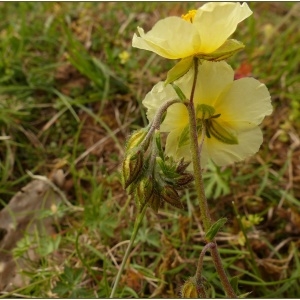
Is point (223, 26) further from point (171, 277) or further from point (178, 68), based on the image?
point (171, 277)

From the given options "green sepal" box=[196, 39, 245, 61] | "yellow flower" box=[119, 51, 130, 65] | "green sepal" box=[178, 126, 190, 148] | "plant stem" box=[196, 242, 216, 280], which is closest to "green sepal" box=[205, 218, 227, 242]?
"plant stem" box=[196, 242, 216, 280]

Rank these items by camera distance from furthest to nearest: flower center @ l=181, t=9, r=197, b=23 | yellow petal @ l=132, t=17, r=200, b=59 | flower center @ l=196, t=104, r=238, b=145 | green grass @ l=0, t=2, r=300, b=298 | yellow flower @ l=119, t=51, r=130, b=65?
1. yellow flower @ l=119, t=51, r=130, b=65
2. green grass @ l=0, t=2, r=300, b=298
3. flower center @ l=196, t=104, r=238, b=145
4. flower center @ l=181, t=9, r=197, b=23
5. yellow petal @ l=132, t=17, r=200, b=59

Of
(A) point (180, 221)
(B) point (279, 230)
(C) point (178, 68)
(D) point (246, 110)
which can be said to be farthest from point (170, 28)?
(B) point (279, 230)

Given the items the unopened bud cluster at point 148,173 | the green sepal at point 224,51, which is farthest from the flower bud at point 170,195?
the green sepal at point 224,51

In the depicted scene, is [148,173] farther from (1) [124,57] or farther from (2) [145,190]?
(1) [124,57]

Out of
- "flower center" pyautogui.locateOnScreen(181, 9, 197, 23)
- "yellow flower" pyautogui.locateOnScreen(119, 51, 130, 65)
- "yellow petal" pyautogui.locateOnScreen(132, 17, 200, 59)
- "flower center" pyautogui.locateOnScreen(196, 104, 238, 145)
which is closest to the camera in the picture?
"yellow petal" pyautogui.locateOnScreen(132, 17, 200, 59)

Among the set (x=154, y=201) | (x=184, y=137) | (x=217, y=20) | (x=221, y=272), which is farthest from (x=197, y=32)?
(x=221, y=272)

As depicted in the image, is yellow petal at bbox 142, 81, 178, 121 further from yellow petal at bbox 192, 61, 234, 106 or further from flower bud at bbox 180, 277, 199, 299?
flower bud at bbox 180, 277, 199, 299

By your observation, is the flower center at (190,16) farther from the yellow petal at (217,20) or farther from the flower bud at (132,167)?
the flower bud at (132,167)
